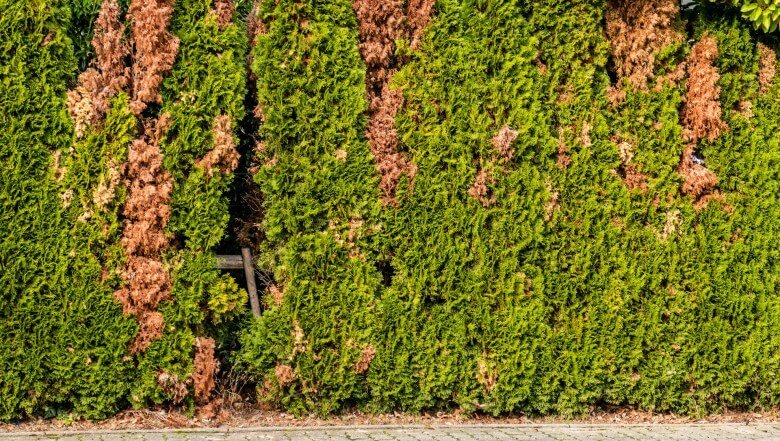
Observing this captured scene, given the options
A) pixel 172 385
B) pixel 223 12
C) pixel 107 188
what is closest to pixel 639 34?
pixel 223 12

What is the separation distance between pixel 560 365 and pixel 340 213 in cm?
245

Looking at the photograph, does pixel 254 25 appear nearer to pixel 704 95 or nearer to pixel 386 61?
pixel 386 61

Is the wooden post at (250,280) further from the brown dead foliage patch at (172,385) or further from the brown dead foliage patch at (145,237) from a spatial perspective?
the brown dead foliage patch at (172,385)

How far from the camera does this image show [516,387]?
6.54 m

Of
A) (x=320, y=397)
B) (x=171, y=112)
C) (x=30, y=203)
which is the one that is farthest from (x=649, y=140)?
(x=30, y=203)

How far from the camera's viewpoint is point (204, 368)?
20.5 ft

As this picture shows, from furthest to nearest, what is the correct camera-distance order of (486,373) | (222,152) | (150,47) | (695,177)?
(695,177), (486,373), (222,152), (150,47)

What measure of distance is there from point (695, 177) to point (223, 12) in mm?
4568

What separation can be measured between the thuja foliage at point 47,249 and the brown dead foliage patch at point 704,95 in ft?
17.0

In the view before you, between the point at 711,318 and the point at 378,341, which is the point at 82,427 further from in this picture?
the point at 711,318

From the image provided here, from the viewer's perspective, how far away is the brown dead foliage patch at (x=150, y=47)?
6.10m

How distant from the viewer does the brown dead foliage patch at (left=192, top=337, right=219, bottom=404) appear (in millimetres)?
6219

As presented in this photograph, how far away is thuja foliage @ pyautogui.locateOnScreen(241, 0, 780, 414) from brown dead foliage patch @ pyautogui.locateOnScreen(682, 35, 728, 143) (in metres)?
0.02

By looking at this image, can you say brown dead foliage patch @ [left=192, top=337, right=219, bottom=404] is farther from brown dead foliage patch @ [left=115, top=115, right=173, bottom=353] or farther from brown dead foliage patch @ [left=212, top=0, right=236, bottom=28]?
brown dead foliage patch @ [left=212, top=0, right=236, bottom=28]
